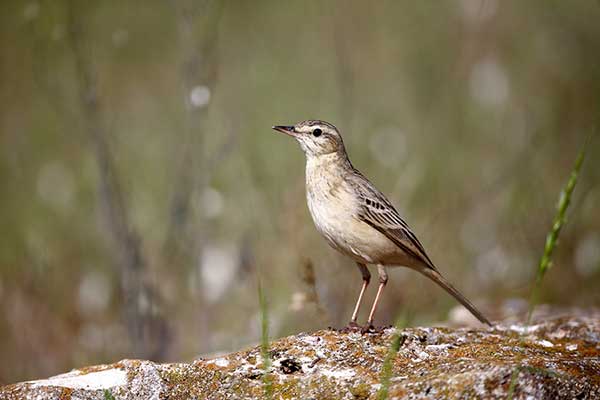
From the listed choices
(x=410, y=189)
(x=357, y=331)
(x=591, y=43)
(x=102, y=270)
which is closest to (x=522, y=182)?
(x=410, y=189)

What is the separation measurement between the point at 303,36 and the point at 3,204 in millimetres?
7270

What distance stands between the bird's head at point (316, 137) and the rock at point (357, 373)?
6.50ft

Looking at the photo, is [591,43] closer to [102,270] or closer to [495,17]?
[495,17]

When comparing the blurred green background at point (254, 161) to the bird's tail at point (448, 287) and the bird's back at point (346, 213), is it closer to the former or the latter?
the bird's back at point (346, 213)

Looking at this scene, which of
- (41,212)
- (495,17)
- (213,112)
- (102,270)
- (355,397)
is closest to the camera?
(355,397)

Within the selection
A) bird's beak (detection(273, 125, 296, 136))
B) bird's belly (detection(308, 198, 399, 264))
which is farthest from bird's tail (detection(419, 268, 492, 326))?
bird's beak (detection(273, 125, 296, 136))

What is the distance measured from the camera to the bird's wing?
557 centimetres

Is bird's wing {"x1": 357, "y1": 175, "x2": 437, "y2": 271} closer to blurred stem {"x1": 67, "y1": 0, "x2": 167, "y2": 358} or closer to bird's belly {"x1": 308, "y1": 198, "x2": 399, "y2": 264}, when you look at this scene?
bird's belly {"x1": 308, "y1": 198, "x2": 399, "y2": 264}

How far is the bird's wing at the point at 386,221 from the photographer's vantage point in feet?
18.3

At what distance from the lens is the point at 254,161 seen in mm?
9789

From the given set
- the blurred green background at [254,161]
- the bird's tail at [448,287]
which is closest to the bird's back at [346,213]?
the bird's tail at [448,287]

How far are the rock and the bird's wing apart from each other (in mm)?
1199

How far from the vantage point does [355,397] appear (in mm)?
3619

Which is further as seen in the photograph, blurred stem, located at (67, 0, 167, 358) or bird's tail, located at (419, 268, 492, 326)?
Answer: blurred stem, located at (67, 0, 167, 358)
